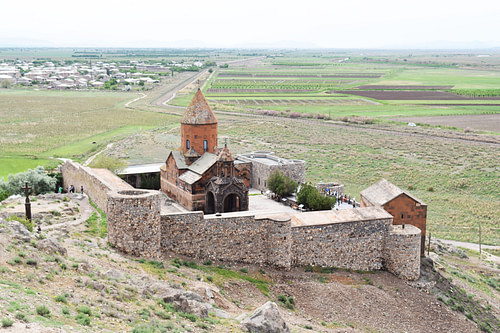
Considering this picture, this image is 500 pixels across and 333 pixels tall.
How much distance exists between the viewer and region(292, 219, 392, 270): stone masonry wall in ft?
74.2

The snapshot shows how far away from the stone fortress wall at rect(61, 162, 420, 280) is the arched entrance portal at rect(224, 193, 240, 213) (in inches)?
169

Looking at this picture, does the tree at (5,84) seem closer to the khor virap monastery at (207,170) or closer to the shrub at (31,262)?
the khor virap monastery at (207,170)

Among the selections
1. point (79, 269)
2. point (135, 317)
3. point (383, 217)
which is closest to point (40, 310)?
point (135, 317)

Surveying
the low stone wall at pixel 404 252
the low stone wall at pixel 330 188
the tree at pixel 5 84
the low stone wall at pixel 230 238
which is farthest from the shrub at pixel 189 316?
the tree at pixel 5 84

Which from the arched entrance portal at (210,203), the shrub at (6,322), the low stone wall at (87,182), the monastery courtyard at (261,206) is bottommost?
the monastery courtyard at (261,206)

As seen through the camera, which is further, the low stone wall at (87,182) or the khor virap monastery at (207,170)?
→ the khor virap monastery at (207,170)

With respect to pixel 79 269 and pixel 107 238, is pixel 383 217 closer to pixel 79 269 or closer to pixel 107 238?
pixel 107 238

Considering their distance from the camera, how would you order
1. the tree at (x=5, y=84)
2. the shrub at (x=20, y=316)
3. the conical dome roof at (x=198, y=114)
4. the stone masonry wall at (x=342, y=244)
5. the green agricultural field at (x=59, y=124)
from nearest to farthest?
the shrub at (x=20, y=316) → the stone masonry wall at (x=342, y=244) → the conical dome roof at (x=198, y=114) → the green agricultural field at (x=59, y=124) → the tree at (x=5, y=84)

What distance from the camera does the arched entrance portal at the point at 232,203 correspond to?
26.9m

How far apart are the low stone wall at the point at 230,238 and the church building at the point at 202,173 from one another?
4556 millimetres

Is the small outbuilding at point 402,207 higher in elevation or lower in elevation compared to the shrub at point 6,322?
lower

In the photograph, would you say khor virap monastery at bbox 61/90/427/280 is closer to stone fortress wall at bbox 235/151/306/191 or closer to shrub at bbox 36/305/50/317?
stone fortress wall at bbox 235/151/306/191

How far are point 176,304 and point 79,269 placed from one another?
3.05 metres

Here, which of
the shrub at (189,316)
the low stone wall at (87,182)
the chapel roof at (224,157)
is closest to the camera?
the shrub at (189,316)
